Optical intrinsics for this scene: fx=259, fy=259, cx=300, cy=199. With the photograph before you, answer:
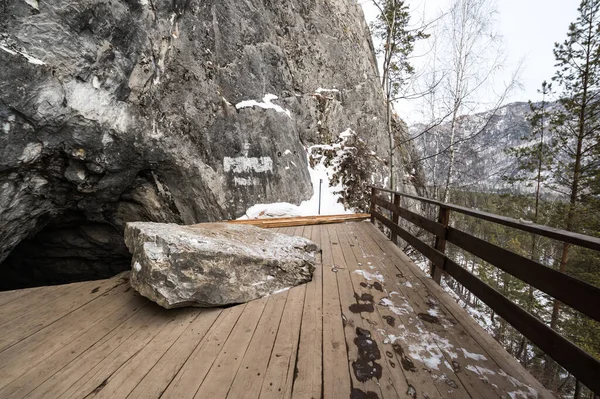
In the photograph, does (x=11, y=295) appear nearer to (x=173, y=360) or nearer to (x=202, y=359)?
(x=173, y=360)

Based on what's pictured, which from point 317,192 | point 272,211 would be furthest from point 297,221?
point 317,192

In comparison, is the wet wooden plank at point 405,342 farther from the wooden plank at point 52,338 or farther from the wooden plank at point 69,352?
the wooden plank at point 52,338

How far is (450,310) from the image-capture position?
2.58 metres

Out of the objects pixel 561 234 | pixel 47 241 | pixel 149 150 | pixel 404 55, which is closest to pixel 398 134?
pixel 404 55

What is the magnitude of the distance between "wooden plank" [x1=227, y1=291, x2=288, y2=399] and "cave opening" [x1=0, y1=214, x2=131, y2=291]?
586 centimetres

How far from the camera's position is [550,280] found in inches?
64.5

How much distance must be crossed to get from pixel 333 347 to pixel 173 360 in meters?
1.19

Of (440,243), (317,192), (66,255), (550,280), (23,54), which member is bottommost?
(66,255)

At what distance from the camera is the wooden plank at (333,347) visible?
5.40ft

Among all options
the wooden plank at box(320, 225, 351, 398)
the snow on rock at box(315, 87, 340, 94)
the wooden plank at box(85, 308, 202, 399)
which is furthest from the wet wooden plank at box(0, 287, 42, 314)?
the snow on rock at box(315, 87, 340, 94)

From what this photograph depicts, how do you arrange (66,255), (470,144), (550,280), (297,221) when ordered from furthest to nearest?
(470,144)
(66,255)
(297,221)
(550,280)

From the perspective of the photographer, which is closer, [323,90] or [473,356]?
[473,356]

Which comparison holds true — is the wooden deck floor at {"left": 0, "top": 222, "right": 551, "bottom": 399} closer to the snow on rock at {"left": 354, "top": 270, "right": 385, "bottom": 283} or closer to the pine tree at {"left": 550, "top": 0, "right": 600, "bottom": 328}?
the snow on rock at {"left": 354, "top": 270, "right": 385, "bottom": 283}

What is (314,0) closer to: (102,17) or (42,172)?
(102,17)
